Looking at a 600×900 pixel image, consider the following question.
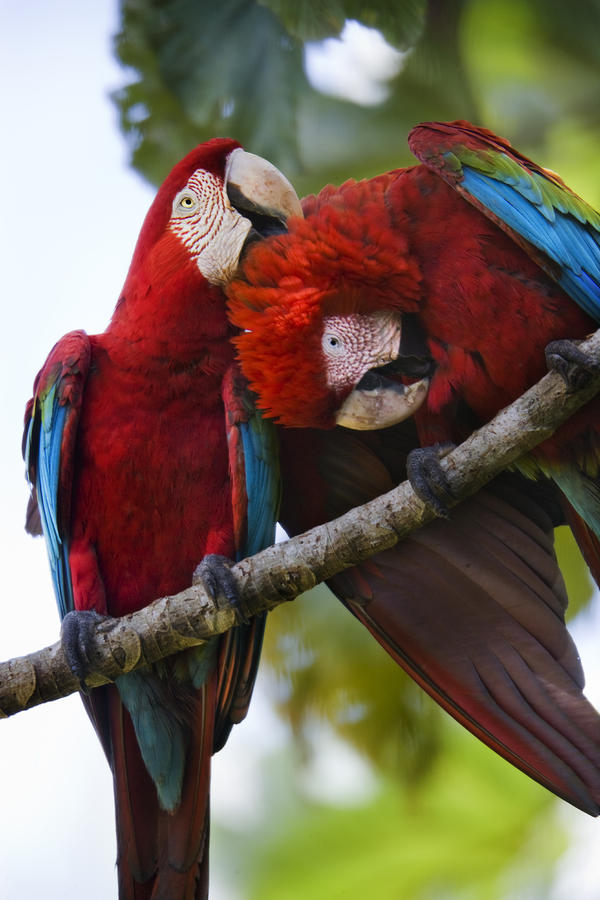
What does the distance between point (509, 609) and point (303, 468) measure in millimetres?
370

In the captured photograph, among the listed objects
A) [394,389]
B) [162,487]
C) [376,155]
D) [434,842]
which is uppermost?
[376,155]

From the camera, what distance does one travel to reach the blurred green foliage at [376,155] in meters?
1.74

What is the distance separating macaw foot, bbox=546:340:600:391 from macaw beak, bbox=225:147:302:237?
16.3 inches

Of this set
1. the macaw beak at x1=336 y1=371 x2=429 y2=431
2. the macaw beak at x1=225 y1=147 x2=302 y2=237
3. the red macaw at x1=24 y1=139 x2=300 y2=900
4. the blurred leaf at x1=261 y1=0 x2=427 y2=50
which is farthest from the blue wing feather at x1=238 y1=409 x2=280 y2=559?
the blurred leaf at x1=261 y1=0 x2=427 y2=50

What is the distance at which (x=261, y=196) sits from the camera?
1.26m

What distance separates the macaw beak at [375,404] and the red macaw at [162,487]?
18 cm

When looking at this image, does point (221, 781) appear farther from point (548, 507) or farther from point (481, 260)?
point (481, 260)

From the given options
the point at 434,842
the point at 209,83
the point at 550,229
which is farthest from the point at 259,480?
the point at 434,842

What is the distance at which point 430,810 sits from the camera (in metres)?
2.02

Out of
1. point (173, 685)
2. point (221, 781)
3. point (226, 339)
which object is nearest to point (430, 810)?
point (221, 781)

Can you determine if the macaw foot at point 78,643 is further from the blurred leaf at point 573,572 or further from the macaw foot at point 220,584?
the blurred leaf at point 573,572

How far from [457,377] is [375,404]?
0.43 feet

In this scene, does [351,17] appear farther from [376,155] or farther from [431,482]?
[431,482]

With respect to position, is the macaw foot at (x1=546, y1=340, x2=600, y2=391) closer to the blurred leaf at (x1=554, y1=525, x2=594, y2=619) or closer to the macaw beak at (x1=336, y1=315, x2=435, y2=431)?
the macaw beak at (x1=336, y1=315, x2=435, y2=431)
